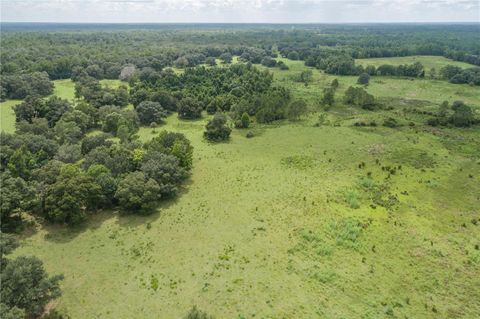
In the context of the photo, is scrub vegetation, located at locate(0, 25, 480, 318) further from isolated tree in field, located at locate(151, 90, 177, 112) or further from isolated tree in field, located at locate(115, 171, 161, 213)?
isolated tree in field, located at locate(151, 90, 177, 112)

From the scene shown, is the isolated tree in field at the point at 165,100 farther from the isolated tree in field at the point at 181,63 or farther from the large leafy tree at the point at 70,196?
the isolated tree in field at the point at 181,63

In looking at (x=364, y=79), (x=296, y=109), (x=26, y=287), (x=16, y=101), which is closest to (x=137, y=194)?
(x=26, y=287)

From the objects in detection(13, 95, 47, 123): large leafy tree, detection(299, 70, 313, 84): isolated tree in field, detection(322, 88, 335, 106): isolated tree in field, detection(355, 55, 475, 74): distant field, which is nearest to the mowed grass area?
detection(13, 95, 47, 123): large leafy tree

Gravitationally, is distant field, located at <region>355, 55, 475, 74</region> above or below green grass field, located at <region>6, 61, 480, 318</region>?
above

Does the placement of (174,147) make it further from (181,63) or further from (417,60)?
(417,60)

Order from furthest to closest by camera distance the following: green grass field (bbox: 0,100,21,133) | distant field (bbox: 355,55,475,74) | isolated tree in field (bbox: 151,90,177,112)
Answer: distant field (bbox: 355,55,475,74) < isolated tree in field (bbox: 151,90,177,112) < green grass field (bbox: 0,100,21,133)
